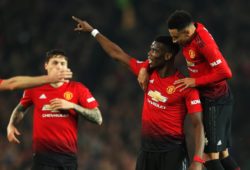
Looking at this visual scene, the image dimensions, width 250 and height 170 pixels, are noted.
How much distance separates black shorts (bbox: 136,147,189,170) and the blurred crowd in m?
5.59

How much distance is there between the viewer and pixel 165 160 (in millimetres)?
7621

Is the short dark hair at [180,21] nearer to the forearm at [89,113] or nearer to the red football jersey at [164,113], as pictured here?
the red football jersey at [164,113]

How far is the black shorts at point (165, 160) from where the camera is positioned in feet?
25.0

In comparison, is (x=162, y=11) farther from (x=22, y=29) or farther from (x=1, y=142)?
(x=1, y=142)

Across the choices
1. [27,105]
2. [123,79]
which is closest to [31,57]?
[123,79]

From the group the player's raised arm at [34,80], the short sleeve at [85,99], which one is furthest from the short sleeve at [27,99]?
the player's raised arm at [34,80]

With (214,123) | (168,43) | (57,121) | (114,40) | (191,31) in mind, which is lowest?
(214,123)

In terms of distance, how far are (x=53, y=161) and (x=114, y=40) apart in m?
8.18

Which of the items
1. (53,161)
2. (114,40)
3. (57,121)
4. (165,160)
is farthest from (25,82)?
(114,40)

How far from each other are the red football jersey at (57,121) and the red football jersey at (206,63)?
1293mm

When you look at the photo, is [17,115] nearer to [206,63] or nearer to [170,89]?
[170,89]

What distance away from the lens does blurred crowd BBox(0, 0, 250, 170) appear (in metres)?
14.0

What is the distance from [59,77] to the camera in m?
6.86

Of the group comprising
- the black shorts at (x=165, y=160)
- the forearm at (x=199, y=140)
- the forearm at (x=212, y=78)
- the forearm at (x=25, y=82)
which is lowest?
the black shorts at (x=165, y=160)
